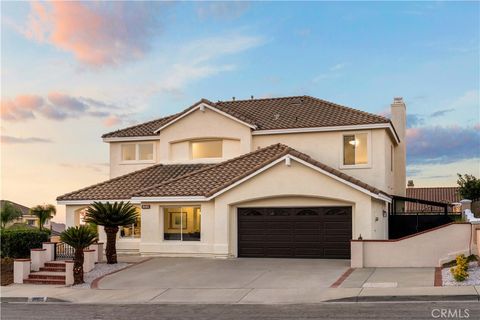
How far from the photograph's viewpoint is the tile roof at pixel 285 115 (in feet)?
106

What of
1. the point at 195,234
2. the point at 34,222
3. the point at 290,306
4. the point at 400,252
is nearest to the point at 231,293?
the point at 290,306

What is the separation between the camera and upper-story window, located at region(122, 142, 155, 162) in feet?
121

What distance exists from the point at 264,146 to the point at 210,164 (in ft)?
10.6

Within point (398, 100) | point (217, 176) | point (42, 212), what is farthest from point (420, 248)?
point (42, 212)

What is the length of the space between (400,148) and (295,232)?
43.5ft

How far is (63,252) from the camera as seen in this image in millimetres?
29750

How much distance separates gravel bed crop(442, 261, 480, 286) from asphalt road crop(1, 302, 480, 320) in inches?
112

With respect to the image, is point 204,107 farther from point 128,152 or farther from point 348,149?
point 348,149

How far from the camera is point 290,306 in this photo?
17.3 metres

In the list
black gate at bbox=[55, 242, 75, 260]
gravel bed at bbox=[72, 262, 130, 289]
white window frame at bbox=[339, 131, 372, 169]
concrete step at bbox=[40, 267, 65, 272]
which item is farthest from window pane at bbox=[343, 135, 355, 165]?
concrete step at bbox=[40, 267, 65, 272]

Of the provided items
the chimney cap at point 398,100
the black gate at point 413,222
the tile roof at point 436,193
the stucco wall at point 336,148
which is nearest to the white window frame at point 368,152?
the stucco wall at point 336,148

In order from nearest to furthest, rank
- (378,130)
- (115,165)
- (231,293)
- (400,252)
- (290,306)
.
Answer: (290,306) → (231,293) → (400,252) → (378,130) → (115,165)

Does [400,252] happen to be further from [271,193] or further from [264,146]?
[264,146]

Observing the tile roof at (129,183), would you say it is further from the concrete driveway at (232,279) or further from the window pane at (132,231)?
the concrete driveway at (232,279)
